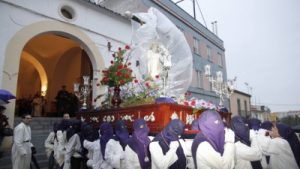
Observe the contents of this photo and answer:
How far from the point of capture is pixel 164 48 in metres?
5.73

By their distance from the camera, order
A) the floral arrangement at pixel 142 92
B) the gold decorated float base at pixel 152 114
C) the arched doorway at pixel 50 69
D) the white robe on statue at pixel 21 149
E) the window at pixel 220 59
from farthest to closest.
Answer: the window at pixel 220 59 < the arched doorway at pixel 50 69 < the white robe on statue at pixel 21 149 < the floral arrangement at pixel 142 92 < the gold decorated float base at pixel 152 114

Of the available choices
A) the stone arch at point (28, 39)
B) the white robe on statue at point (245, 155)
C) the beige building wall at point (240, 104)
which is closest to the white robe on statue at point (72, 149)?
the stone arch at point (28, 39)

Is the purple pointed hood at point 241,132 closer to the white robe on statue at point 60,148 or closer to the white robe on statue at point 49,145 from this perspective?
the white robe on statue at point 60,148

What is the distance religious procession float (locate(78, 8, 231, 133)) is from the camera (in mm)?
4699

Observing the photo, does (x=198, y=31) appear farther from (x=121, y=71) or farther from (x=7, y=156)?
(x=7, y=156)

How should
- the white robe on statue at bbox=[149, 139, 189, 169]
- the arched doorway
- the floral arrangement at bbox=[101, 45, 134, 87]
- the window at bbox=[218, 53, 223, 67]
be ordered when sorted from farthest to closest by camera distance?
1. the window at bbox=[218, 53, 223, 67]
2. the arched doorway
3. the floral arrangement at bbox=[101, 45, 134, 87]
4. the white robe on statue at bbox=[149, 139, 189, 169]

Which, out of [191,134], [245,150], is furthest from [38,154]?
[245,150]

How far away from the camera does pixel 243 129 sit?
3.32 metres

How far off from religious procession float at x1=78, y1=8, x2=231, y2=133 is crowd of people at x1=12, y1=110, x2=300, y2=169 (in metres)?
0.44

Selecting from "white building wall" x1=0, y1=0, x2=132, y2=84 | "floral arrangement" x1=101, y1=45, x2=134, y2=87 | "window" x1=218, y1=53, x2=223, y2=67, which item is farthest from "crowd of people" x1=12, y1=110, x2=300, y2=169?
"window" x1=218, y1=53, x2=223, y2=67

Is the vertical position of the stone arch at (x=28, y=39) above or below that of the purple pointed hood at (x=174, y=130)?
above

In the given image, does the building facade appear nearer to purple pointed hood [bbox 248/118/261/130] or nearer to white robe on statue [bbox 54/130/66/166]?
white robe on statue [bbox 54/130/66/166]

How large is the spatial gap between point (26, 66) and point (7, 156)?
36.6 ft

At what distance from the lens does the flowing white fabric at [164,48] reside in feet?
19.0
